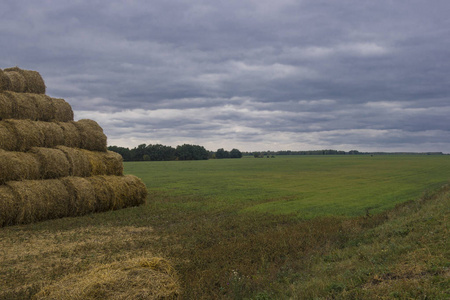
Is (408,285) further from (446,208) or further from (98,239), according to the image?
(98,239)

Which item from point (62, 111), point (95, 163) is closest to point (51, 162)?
point (95, 163)

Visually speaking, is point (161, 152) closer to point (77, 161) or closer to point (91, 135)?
point (91, 135)

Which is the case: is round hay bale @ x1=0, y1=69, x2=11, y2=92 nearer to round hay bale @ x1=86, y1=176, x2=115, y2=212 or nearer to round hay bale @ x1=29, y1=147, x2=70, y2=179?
round hay bale @ x1=29, y1=147, x2=70, y2=179

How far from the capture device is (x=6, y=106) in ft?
51.8

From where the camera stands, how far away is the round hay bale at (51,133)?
16.5 m

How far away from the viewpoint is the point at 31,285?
23.7 ft

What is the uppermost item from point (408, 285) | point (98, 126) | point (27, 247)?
point (98, 126)

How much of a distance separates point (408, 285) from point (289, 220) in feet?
26.8

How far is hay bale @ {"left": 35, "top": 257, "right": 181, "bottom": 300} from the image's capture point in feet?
20.4

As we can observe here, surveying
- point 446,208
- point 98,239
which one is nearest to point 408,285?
point 446,208

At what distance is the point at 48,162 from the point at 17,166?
4.71ft

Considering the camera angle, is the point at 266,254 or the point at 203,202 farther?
the point at 203,202

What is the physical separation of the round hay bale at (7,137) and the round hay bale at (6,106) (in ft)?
2.49

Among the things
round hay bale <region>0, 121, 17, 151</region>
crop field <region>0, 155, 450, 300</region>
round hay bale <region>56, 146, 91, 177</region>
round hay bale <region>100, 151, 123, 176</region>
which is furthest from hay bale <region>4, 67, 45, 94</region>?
crop field <region>0, 155, 450, 300</region>
